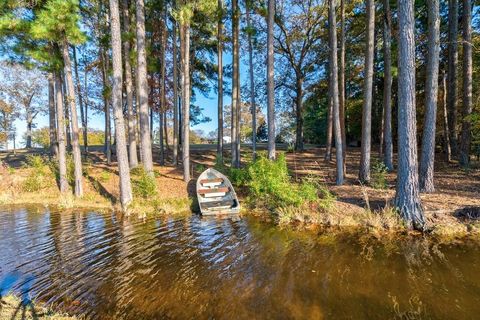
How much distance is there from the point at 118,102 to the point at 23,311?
22.3ft

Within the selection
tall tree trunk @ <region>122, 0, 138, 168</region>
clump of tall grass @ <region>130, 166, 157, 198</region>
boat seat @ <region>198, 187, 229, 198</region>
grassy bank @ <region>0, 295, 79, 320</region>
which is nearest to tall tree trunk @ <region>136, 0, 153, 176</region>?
clump of tall grass @ <region>130, 166, 157, 198</region>

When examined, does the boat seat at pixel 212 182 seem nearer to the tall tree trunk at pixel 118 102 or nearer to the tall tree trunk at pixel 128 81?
the tall tree trunk at pixel 118 102

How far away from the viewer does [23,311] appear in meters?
3.24

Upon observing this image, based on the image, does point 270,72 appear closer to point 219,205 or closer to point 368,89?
point 368,89

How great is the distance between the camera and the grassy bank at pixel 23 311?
121 inches

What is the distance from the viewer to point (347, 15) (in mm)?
13688

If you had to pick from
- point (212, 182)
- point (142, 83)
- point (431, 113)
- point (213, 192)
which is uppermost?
point (142, 83)

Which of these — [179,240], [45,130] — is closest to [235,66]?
[179,240]

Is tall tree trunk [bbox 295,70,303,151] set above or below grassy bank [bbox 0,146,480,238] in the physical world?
above

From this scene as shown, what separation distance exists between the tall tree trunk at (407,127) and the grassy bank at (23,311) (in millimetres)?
6772

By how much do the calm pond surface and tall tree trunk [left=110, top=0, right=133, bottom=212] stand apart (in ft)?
7.97

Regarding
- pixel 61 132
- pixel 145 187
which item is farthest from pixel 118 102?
pixel 61 132

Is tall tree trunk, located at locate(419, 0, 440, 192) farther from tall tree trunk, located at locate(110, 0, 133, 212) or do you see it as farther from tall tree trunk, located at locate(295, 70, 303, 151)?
tall tree trunk, located at locate(295, 70, 303, 151)

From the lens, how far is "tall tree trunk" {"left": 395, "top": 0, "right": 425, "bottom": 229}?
584 cm
